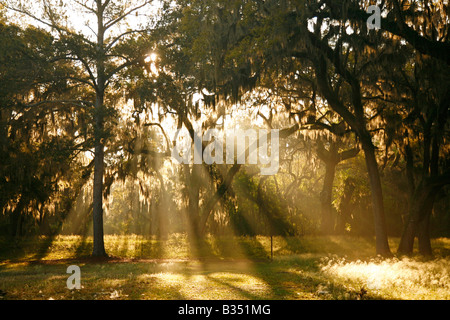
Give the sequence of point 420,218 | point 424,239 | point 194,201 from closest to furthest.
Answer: point 420,218 → point 424,239 → point 194,201

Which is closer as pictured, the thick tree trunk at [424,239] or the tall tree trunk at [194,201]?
the thick tree trunk at [424,239]

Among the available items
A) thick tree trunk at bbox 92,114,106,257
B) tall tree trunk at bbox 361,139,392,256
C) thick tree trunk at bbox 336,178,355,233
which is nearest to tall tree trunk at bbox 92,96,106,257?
thick tree trunk at bbox 92,114,106,257

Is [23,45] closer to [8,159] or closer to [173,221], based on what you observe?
[8,159]

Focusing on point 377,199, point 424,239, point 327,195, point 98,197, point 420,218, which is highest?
point 327,195

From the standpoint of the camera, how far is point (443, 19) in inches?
625

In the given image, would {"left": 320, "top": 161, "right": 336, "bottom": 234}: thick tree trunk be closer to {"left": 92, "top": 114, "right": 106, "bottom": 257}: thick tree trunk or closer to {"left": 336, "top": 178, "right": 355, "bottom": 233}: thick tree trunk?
{"left": 336, "top": 178, "right": 355, "bottom": 233}: thick tree trunk

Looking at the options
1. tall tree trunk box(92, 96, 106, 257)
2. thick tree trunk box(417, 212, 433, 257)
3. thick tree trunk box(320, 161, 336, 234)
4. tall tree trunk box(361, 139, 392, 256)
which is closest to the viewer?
tall tree trunk box(361, 139, 392, 256)

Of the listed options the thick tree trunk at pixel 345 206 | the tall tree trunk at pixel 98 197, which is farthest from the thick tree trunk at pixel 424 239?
the tall tree trunk at pixel 98 197

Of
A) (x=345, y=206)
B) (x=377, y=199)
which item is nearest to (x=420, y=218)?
(x=377, y=199)

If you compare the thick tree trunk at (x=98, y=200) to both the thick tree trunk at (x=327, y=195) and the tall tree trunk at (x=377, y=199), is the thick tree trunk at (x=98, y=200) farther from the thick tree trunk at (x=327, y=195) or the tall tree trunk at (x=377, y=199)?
the thick tree trunk at (x=327, y=195)

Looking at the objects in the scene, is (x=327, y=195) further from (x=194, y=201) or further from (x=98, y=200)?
(x=98, y=200)

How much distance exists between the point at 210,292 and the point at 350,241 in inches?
826

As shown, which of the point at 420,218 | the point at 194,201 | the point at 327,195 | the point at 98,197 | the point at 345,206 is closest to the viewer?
the point at 420,218

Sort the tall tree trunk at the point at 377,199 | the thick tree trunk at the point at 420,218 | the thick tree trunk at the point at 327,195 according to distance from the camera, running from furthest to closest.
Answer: the thick tree trunk at the point at 327,195 → the thick tree trunk at the point at 420,218 → the tall tree trunk at the point at 377,199
